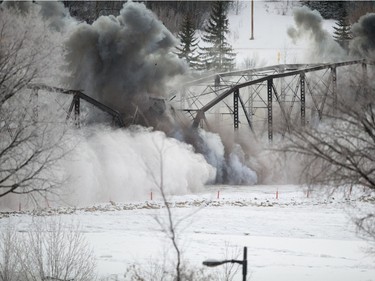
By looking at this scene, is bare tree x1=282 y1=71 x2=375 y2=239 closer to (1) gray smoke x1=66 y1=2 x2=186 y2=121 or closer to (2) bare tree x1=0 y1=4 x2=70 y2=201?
(2) bare tree x1=0 y1=4 x2=70 y2=201

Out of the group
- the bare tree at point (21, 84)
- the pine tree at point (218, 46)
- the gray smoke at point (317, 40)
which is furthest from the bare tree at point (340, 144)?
the pine tree at point (218, 46)

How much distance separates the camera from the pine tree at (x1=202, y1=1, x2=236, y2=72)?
235 ft

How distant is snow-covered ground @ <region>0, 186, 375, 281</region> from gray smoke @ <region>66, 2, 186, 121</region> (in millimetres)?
11730

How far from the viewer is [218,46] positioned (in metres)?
76.0

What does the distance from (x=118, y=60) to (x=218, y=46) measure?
3456 cm

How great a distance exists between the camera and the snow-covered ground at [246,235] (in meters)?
16.9

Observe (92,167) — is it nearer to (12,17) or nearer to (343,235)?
(343,235)

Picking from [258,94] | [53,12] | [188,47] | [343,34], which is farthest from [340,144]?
[343,34]

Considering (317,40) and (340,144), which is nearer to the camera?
(340,144)

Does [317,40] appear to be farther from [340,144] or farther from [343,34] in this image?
[340,144]

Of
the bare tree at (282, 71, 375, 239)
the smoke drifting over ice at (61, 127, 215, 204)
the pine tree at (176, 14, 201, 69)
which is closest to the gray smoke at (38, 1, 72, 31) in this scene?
the smoke drifting over ice at (61, 127, 215, 204)

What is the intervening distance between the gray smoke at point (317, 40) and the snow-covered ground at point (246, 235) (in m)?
32.7

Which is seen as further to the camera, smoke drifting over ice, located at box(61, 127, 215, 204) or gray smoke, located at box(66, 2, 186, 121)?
gray smoke, located at box(66, 2, 186, 121)

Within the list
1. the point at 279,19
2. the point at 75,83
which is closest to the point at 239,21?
the point at 279,19
